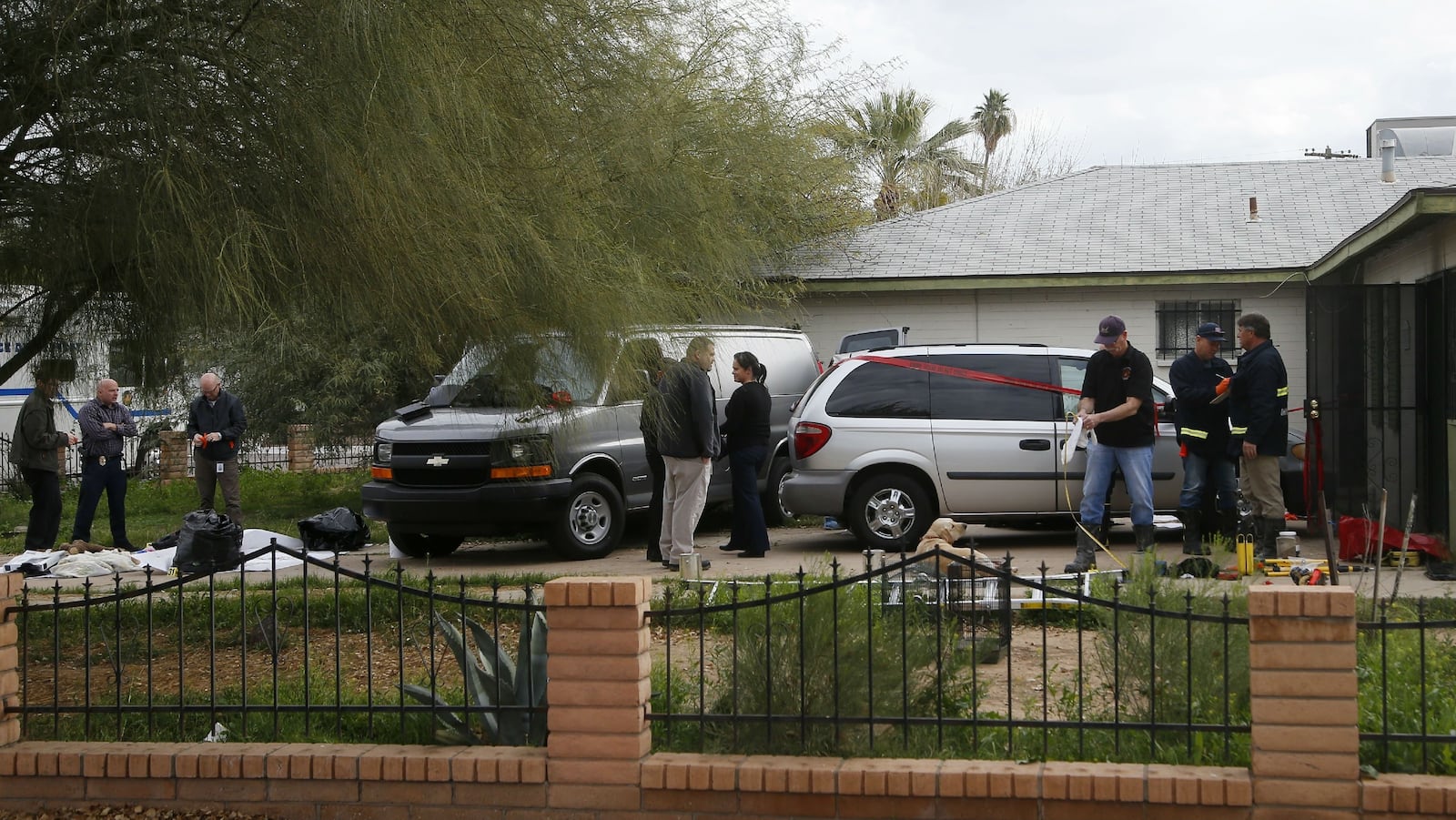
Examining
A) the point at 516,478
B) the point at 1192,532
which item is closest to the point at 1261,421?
the point at 1192,532

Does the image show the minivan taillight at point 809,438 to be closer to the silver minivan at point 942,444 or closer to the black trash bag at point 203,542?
the silver minivan at point 942,444

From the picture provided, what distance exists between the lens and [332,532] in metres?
13.9

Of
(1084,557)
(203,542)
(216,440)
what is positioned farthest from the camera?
(216,440)

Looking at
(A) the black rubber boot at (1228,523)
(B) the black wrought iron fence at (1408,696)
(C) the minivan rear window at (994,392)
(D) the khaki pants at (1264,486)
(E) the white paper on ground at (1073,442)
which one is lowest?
(B) the black wrought iron fence at (1408,696)

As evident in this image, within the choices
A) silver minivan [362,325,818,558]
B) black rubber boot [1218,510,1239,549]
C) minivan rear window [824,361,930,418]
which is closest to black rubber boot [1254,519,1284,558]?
black rubber boot [1218,510,1239,549]

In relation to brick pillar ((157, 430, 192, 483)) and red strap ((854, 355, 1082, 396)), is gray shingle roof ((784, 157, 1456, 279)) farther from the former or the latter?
brick pillar ((157, 430, 192, 483))

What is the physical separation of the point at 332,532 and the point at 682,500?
14.1ft

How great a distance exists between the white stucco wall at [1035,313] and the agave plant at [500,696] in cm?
1308

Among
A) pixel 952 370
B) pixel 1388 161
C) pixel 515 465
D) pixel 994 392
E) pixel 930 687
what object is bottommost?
pixel 930 687

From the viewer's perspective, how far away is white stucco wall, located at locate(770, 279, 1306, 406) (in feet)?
57.1

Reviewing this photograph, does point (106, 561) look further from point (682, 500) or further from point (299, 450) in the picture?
point (299, 450)

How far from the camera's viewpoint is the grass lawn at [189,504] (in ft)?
52.7

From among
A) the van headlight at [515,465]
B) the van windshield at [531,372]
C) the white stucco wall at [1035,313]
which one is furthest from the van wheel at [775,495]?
the van windshield at [531,372]

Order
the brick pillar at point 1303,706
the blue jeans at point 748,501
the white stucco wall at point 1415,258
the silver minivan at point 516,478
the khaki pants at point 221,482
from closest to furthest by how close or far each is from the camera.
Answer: the brick pillar at point 1303,706, the white stucco wall at point 1415,258, the silver minivan at point 516,478, the blue jeans at point 748,501, the khaki pants at point 221,482
